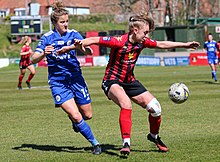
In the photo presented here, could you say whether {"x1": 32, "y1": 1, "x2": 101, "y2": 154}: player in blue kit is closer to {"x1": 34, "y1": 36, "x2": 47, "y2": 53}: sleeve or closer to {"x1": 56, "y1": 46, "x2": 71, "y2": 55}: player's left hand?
{"x1": 34, "y1": 36, "x2": 47, "y2": 53}: sleeve

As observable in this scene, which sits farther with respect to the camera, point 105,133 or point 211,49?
point 211,49

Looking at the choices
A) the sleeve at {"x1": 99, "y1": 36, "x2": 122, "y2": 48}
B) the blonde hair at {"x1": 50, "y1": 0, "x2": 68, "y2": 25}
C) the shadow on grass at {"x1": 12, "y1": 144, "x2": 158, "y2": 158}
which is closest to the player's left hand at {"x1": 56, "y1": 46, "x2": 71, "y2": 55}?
the sleeve at {"x1": 99, "y1": 36, "x2": 122, "y2": 48}

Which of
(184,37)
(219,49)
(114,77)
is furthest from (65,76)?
(184,37)

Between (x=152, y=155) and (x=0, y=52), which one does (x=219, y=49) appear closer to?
(x=152, y=155)

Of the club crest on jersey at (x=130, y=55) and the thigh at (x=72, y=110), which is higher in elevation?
the club crest on jersey at (x=130, y=55)

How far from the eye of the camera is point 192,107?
631 inches

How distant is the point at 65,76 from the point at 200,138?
272cm

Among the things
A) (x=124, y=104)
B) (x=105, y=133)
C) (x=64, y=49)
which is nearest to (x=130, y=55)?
(x=124, y=104)

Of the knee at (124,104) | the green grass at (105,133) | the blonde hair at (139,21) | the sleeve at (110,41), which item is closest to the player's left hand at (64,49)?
the sleeve at (110,41)

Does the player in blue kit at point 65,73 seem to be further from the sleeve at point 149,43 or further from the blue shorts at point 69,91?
the sleeve at point 149,43

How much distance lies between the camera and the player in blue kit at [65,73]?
9.16 m

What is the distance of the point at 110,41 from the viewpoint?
8.79m

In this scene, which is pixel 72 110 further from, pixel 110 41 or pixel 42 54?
pixel 110 41

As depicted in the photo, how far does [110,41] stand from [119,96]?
82 cm
